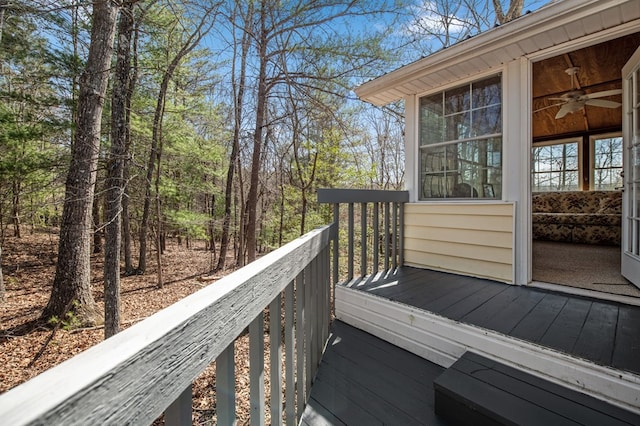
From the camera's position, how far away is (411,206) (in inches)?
140

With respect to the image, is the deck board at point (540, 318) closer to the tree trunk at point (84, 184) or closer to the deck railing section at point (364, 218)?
the deck railing section at point (364, 218)

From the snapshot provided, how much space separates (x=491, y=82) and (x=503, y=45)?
46cm

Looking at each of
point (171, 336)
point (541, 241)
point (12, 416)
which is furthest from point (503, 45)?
point (541, 241)

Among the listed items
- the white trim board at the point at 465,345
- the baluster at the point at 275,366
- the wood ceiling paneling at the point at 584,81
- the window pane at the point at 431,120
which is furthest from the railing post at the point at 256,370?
the wood ceiling paneling at the point at 584,81

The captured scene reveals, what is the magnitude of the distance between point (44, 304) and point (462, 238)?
25.3 ft

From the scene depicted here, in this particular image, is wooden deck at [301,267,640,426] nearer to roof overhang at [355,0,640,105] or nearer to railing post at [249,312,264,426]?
railing post at [249,312,264,426]

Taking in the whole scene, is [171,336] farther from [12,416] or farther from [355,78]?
[355,78]

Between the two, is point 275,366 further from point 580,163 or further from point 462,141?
point 580,163

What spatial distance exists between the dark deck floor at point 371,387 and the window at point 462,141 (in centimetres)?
189

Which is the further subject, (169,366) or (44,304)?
(44,304)

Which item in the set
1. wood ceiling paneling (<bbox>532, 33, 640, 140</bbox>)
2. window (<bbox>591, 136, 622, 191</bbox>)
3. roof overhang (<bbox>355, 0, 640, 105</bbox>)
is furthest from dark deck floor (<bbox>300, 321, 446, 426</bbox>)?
window (<bbox>591, 136, 622, 191</bbox>)

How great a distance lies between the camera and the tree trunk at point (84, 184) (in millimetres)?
4520

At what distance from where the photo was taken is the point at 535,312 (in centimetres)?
210

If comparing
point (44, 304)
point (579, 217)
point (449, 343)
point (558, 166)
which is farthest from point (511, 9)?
point (44, 304)
